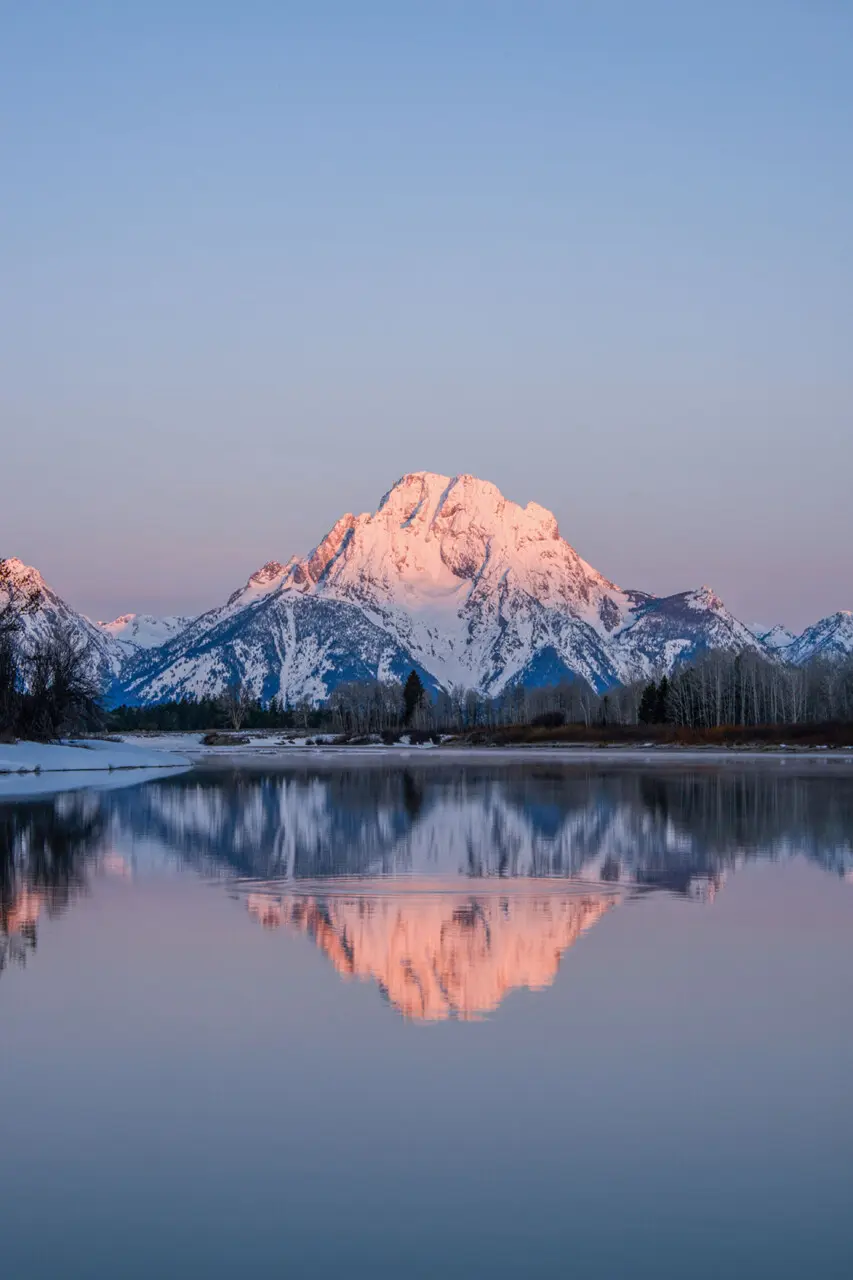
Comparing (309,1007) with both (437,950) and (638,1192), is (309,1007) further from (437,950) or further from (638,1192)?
(638,1192)

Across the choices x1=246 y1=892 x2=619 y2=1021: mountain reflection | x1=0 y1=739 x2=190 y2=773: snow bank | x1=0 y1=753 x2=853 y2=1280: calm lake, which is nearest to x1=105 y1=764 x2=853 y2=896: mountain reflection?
x1=0 y1=753 x2=853 y2=1280: calm lake

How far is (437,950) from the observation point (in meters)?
18.0

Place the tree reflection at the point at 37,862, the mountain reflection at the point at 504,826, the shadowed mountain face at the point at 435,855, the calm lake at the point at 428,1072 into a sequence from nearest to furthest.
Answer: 1. the calm lake at the point at 428,1072
2. the shadowed mountain face at the point at 435,855
3. the tree reflection at the point at 37,862
4. the mountain reflection at the point at 504,826

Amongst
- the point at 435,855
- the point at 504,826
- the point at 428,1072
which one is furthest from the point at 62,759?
the point at 428,1072

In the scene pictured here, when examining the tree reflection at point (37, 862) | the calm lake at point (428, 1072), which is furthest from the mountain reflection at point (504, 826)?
the tree reflection at point (37, 862)

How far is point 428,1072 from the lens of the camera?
12180 millimetres

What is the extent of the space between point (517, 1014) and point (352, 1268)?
6.50m

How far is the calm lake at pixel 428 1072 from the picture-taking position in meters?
8.52

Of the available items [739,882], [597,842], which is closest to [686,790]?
[597,842]

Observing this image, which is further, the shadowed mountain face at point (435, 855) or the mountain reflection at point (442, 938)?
the shadowed mountain face at point (435, 855)

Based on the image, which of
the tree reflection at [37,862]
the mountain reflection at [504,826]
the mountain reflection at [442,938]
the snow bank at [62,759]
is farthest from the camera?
the snow bank at [62,759]

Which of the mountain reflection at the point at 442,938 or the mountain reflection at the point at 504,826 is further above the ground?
the mountain reflection at the point at 504,826

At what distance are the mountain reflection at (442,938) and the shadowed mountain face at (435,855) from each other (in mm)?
37

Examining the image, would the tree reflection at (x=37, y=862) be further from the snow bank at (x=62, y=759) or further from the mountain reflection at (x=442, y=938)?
the snow bank at (x=62, y=759)
